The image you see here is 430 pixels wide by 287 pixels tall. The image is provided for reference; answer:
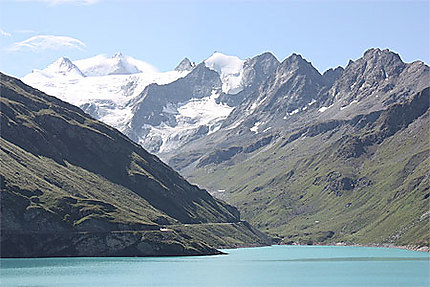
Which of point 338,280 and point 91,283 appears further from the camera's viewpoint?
point 338,280

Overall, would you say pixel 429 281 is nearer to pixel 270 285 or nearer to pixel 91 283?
pixel 270 285

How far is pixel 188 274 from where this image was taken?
7840 inches

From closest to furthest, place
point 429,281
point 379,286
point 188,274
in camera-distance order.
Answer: point 379,286, point 429,281, point 188,274

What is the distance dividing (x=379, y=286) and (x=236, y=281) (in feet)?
120

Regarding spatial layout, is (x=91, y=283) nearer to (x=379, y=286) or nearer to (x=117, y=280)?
(x=117, y=280)

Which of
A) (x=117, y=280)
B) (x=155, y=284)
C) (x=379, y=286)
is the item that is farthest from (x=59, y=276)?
(x=379, y=286)

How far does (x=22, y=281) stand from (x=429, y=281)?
105m

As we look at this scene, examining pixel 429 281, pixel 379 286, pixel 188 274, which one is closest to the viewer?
pixel 379 286

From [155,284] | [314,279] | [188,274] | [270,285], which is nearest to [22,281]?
[155,284]

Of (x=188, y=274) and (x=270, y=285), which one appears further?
(x=188, y=274)

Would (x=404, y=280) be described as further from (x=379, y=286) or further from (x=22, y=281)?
(x=22, y=281)

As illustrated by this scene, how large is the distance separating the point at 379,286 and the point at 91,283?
71.2 metres

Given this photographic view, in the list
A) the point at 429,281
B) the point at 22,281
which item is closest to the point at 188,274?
the point at 22,281

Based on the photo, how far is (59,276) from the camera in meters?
189
